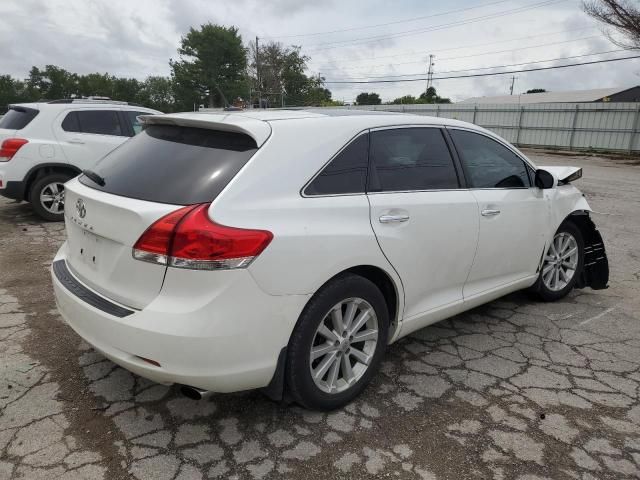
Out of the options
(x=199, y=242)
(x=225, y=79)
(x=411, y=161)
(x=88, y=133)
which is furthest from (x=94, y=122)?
(x=225, y=79)

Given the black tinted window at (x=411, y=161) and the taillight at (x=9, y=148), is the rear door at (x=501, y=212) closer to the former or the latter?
the black tinted window at (x=411, y=161)

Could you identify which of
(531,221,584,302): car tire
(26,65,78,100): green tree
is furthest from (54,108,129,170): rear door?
(26,65,78,100): green tree

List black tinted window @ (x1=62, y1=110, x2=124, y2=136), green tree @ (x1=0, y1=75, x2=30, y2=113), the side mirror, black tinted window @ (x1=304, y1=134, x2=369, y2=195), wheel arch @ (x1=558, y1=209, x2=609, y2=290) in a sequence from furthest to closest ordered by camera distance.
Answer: green tree @ (x1=0, y1=75, x2=30, y2=113), black tinted window @ (x1=62, y1=110, x2=124, y2=136), wheel arch @ (x1=558, y1=209, x2=609, y2=290), the side mirror, black tinted window @ (x1=304, y1=134, x2=369, y2=195)

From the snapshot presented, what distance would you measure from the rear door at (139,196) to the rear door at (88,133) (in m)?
5.00

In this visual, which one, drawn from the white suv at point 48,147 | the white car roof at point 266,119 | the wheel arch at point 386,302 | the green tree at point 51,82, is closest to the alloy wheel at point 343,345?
the wheel arch at point 386,302

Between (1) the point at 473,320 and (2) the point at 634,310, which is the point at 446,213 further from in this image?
(2) the point at 634,310

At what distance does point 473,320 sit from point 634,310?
4.94 feet

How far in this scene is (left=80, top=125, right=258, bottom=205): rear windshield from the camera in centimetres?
235

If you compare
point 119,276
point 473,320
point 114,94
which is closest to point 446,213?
point 473,320

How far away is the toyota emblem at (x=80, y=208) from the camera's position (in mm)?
2674

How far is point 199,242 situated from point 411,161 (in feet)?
5.03

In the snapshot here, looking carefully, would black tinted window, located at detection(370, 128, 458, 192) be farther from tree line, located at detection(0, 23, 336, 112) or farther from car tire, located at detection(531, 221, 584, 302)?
tree line, located at detection(0, 23, 336, 112)

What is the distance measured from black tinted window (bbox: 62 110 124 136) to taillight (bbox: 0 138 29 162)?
649 mm

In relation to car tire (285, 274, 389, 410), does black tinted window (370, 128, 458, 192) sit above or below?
above
